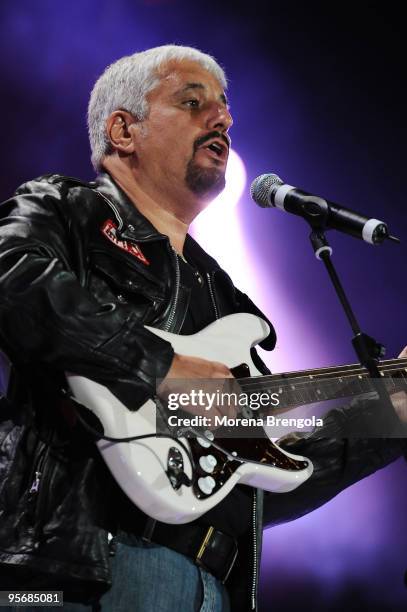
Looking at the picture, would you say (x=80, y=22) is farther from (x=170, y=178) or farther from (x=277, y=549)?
(x=277, y=549)

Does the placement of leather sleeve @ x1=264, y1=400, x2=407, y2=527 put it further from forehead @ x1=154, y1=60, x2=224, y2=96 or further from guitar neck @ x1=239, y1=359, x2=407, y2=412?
forehead @ x1=154, y1=60, x2=224, y2=96

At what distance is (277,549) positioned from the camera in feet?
13.2

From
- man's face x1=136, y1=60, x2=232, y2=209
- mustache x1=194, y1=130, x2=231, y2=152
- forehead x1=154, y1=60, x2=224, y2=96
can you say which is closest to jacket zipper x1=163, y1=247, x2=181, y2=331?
man's face x1=136, y1=60, x2=232, y2=209

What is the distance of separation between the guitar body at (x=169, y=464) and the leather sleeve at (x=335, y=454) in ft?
1.13

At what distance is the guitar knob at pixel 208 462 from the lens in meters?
1.70

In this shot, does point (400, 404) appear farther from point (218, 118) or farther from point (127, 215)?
point (218, 118)

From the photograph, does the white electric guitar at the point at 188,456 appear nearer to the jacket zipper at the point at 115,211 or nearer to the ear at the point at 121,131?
the jacket zipper at the point at 115,211

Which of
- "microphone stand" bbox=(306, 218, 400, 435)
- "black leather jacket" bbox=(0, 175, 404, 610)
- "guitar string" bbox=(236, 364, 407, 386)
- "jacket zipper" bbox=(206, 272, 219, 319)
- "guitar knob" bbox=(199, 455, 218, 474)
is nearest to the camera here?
"black leather jacket" bbox=(0, 175, 404, 610)

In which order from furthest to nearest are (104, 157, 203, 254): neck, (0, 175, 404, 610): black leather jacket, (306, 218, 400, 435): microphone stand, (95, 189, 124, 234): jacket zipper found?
(104, 157, 203, 254): neck < (95, 189, 124, 234): jacket zipper < (306, 218, 400, 435): microphone stand < (0, 175, 404, 610): black leather jacket

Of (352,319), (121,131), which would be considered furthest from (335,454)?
(121,131)

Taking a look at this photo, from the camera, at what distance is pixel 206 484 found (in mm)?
1671

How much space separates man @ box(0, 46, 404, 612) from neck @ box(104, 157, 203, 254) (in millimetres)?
34

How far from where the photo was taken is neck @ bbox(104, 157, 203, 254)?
2.44 meters

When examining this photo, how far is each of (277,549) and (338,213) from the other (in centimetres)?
258
